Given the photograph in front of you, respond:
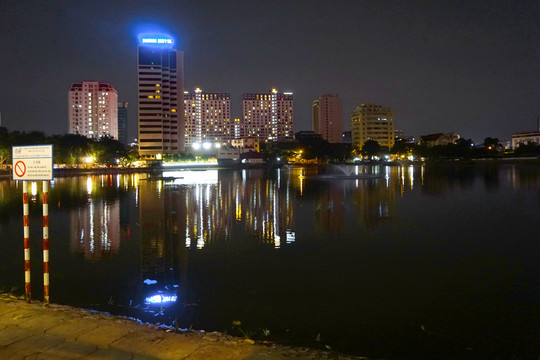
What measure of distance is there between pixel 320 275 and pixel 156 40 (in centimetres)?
15562

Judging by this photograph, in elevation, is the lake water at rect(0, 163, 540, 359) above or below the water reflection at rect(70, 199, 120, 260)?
below

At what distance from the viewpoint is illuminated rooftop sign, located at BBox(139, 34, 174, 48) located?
150 metres

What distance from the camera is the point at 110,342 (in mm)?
5195

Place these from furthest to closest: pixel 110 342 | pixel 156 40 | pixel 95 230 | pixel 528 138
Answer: pixel 528 138 → pixel 156 40 → pixel 95 230 → pixel 110 342

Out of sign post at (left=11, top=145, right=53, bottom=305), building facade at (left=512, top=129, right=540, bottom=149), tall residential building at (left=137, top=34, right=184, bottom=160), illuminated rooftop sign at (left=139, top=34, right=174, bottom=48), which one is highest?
illuminated rooftop sign at (left=139, top=34, right=174, bottom=48)

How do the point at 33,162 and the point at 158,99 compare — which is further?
the point at 158,99

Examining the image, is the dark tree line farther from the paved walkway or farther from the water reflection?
the paved walkway

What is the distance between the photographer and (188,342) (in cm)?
525

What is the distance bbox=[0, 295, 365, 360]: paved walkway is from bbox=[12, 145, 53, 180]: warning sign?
1.98 metres

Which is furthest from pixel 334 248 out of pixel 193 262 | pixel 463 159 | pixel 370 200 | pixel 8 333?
pixel 463 159

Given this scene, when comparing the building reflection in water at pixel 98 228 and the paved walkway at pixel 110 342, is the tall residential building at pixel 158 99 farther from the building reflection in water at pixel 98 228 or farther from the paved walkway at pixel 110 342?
the paved walkway at pixel 110 342

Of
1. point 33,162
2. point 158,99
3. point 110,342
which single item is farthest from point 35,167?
point 158,99

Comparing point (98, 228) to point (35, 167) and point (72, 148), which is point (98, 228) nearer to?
point (35, 167)

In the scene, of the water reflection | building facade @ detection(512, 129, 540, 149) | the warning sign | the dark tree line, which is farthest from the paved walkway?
building facade @ detection(512, 129, 540, 149)
